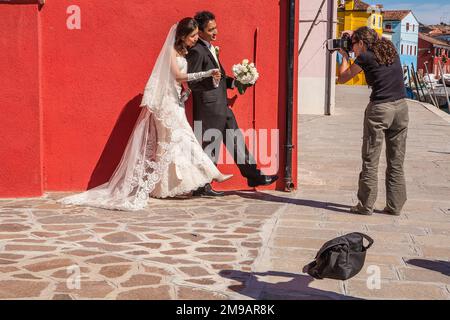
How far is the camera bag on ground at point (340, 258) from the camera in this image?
151 inches

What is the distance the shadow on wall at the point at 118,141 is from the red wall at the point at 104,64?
1 cm

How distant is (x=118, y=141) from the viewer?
24.6 ft

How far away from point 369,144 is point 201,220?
1.83 m

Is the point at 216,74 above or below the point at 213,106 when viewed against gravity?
above

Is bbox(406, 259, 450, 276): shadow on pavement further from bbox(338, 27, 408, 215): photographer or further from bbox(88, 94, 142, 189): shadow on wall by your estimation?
Answer: bbox(88, 94, 142, 189): shadow on wall

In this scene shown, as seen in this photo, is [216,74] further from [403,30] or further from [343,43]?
[403,30]

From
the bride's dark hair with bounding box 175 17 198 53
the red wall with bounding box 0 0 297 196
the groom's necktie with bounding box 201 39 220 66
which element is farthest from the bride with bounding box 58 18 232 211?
the red wall with bounding box 0 0 297 196

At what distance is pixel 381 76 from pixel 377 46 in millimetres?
294

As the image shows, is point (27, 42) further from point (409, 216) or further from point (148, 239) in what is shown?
point (409, 216)

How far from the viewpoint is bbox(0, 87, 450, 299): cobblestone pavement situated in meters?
4.18

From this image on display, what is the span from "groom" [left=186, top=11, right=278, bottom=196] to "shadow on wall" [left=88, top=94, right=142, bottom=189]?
2.37 ft

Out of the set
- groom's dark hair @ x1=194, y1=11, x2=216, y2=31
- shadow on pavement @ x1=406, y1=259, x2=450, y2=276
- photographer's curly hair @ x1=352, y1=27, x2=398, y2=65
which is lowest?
shadow on pavement @ x1=406, y1=259, x2=450, y2=276

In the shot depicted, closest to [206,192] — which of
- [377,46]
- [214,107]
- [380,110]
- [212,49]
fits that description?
[214,107]

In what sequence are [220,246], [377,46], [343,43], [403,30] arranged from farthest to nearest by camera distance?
[403,30] < [343,43] < [377,46] < [220,246]
